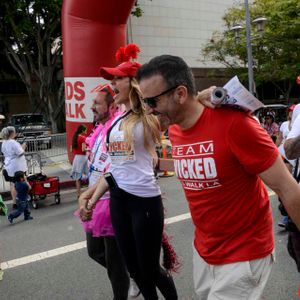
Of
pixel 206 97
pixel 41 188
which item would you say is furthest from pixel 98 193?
pixel 41 188

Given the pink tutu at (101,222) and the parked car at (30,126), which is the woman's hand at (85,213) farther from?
the parked car at (30,126)

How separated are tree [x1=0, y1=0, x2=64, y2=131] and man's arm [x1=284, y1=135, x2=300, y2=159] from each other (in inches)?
688

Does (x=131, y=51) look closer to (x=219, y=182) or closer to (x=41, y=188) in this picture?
(x=219, y=182)

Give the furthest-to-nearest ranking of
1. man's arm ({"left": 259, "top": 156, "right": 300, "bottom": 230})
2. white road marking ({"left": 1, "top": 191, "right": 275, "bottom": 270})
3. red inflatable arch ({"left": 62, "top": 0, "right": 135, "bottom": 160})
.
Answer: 1. red inflatable arch ({"left": 62, "top": 0, "right": 135, "bottom": 160})
2. white road marking ({"left": 1, "top": 191, "right": 275, "bottom": 270})
3. man's arm ({"left": 259, "top": 156, "right": 300, "bottom": 230})

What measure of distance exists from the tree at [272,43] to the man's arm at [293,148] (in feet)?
56.8

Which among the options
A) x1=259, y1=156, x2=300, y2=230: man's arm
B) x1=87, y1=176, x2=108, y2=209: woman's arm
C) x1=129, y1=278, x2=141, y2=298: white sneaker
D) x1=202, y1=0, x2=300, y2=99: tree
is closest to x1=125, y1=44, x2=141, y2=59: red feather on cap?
x1=87, y1=176, x2=108, y2=209: woman's arm

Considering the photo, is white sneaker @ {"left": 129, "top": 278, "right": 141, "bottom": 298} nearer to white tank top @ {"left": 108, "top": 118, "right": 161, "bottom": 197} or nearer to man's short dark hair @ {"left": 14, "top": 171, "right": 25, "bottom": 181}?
white tank top @ {"left": 108, "top": 118, "right": 161, "bottom": 197}

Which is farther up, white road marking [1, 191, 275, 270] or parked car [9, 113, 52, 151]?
parked car [9, 113, 52, 151]

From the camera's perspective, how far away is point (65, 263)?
14.7ft

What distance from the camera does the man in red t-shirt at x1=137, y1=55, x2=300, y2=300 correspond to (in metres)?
1.82

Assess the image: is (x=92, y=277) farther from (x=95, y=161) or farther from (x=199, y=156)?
(x=199, y=156)

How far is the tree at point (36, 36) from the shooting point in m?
19.2

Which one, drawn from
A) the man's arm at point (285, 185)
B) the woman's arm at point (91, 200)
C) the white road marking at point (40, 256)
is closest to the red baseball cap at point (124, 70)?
the woman's arm at point (91, 200)

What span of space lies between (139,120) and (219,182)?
3.17 ft
